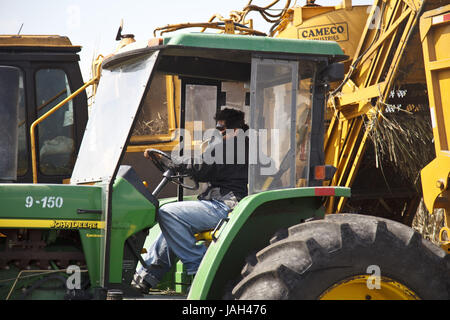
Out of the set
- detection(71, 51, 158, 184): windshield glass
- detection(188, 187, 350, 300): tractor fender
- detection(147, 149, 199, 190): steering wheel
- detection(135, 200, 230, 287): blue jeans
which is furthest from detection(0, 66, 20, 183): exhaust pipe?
detection(188, 187, 350, 300): tractor fender

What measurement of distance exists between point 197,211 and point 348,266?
1.19 meters

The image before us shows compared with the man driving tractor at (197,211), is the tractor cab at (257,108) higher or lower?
higher

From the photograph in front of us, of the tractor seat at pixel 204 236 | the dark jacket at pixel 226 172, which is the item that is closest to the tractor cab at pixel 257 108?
the dark jacket at pixel 226 172

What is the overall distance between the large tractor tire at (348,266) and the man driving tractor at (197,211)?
722mm

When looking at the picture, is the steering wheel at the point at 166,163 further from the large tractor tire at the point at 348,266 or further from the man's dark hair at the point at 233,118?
the large tractor tire at the point at 348,266

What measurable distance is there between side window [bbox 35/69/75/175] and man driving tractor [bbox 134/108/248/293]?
3.77 m

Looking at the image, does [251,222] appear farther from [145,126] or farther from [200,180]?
[145,126]

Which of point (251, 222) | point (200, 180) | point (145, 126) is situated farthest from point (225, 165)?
point (145, 126)

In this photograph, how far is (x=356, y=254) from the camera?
361 cm

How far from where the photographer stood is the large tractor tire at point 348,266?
3.53 metres

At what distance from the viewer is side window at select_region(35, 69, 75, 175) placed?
8.11m

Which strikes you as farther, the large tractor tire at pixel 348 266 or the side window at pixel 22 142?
the side window at pixel 22 142
